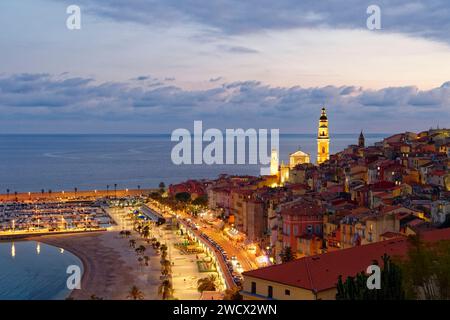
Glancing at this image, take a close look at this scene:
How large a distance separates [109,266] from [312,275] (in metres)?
25.5

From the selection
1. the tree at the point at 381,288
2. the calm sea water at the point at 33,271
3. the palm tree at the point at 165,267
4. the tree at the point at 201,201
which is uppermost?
the tree at the point at 381,288

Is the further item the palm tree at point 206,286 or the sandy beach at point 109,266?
the sandy beach at point 109,266

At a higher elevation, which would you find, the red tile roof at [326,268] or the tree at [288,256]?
the red tile roof at [326,268]

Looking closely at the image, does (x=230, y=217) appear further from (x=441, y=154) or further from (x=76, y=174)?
(x=76, y=174)

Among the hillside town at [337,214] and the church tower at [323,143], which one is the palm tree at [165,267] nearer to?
the hillside town at [337,214]

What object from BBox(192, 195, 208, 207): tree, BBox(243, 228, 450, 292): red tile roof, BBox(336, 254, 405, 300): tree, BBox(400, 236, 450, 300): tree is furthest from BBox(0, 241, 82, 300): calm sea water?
BBox(336, 254, 405, 300): tree

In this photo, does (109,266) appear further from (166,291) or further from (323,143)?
(323,143)

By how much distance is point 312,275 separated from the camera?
1823 centimetres

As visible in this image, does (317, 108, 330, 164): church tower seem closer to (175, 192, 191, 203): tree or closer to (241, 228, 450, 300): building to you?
(175, 192, 191, 203): tree

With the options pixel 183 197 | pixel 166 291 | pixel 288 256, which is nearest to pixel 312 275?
pixel 288 256

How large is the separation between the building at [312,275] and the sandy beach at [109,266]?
13292mm

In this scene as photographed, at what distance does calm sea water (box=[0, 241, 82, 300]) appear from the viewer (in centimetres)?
3616

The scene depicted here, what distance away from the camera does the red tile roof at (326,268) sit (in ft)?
59.0
